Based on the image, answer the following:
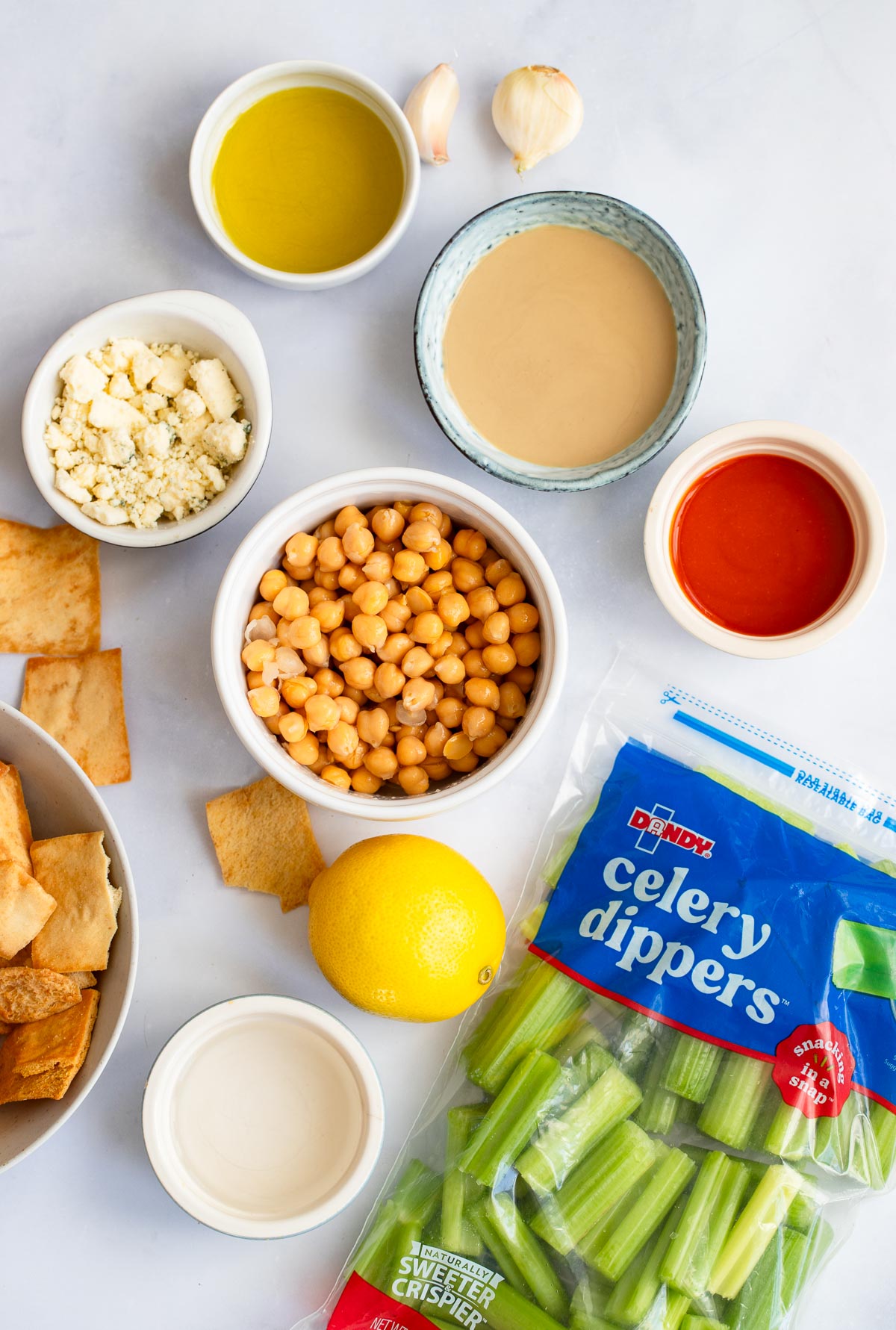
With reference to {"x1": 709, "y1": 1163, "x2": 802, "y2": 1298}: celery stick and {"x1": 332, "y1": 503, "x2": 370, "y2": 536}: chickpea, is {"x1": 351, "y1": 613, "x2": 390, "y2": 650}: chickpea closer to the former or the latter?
{"x1": 332, "y1": 503, "x2": 370, "y2": 536}: chickpea

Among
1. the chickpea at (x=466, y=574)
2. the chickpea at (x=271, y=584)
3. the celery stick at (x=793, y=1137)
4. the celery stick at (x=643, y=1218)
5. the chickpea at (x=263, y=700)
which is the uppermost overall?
the chickpea at (x=466, y=574)

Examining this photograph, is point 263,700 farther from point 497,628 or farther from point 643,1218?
point 643,1218

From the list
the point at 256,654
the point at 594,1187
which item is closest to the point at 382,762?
the point at 256,654

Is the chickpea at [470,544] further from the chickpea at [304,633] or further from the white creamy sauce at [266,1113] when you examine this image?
the white creamy sauce at [266,1113]

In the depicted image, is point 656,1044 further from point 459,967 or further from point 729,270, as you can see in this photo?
point 729,270

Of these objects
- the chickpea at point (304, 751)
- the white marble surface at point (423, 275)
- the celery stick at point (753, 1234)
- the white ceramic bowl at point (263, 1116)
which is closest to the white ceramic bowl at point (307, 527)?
the chickpea at point (304, 751)

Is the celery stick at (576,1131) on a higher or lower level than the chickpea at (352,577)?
lower
